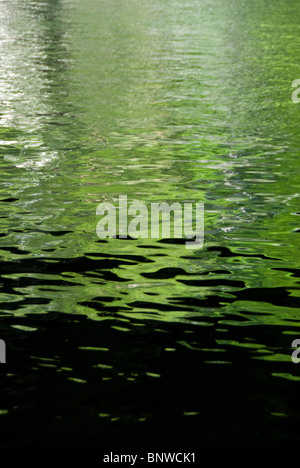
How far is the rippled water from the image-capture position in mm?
4879

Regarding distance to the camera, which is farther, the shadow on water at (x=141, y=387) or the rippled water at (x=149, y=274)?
the rippled water at (x=149, y=274)

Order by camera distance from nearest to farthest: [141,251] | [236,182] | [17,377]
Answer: [17,377] < [141,251] < [236,182]

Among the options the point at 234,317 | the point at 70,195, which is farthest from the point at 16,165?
the point at 234,317

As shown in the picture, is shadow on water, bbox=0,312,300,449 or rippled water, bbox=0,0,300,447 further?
rippled water, bbox=0,0,300,447

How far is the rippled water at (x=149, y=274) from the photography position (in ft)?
16.0

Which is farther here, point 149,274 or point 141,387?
point 149,274

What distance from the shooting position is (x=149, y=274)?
7285mm

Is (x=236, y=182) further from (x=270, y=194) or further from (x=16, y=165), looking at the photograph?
(x=16, y=165)

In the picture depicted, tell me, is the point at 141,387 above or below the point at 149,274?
below
